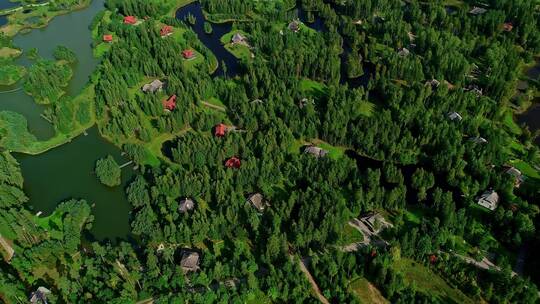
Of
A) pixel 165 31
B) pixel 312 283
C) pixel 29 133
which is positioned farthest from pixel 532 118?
pixel 29 133

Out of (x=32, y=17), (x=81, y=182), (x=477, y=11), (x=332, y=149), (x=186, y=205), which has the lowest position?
(x=81, y=182)

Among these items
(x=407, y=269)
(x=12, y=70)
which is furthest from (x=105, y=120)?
(x=407, y=269)

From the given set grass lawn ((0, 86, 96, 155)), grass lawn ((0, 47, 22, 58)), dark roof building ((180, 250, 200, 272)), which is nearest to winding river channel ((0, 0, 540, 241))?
grass lawn ((0, 86, 96, 155))

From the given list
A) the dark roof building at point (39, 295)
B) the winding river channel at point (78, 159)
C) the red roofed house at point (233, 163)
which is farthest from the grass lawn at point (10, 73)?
the dark roof building at point (39, 295)

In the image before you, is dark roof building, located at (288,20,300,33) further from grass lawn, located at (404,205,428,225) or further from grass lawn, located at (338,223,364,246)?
grass lawn, located at (338,223,364,246)

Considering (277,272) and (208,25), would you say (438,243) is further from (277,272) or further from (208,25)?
(208,25)

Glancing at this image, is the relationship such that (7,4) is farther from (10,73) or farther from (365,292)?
(365,292)
